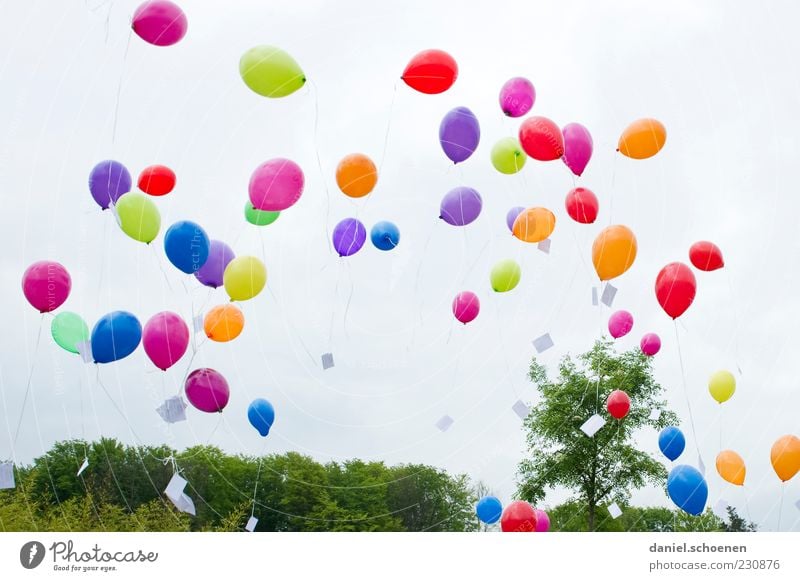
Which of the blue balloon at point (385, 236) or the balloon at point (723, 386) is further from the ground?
the blue balloon at point (385, 236)

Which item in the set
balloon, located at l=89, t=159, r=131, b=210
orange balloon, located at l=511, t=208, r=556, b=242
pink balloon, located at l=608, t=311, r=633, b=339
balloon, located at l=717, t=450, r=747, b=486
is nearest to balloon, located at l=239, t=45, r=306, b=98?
balloon, located at l=89, t=159, r=131, b=210

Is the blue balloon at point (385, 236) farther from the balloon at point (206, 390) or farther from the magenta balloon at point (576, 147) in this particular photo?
the balloon at point (206, 390)

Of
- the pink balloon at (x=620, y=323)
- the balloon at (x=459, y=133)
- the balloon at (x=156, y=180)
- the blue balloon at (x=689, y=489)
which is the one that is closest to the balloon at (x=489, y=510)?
the blue balloon at (x=689, y=489)

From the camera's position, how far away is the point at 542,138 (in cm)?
939

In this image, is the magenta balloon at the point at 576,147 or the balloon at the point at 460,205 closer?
the magenta balloon at the point at 576,147

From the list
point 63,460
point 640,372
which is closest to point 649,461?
point 640,372

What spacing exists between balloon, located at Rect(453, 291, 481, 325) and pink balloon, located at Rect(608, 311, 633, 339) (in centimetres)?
253

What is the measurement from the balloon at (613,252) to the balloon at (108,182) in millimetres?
5741

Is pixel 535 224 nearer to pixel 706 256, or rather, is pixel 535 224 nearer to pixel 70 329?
pixel 706 256

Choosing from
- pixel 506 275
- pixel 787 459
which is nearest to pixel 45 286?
pixel 506 275

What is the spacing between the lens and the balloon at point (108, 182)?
31.6 feet
